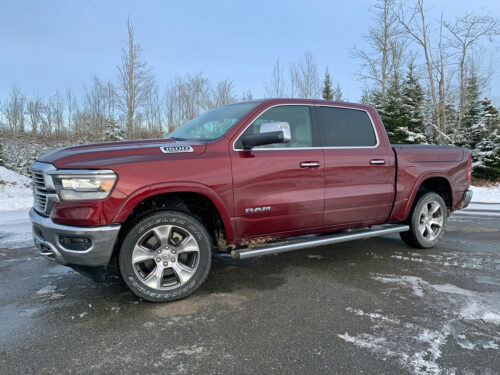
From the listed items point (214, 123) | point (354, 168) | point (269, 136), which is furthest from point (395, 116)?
point (269, 136)

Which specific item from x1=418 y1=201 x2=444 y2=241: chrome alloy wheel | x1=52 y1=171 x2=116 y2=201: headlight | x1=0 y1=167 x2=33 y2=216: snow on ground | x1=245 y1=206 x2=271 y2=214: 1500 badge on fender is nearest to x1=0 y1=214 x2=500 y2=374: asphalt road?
x1=418 y1=201 x2=444 y2=241: chrome alloy wheel

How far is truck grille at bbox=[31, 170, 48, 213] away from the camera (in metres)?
3.01

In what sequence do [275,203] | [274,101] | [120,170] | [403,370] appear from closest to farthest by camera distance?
1. [403,370]
2. [120,170]
3. [275,203]
4. [274,101]

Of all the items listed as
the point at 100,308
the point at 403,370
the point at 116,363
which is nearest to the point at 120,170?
the point at 100,308

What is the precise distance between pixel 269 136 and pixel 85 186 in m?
1.65

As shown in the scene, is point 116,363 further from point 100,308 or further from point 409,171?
point 409,171

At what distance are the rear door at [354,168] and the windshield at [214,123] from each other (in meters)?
0.96

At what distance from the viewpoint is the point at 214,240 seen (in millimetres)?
3637

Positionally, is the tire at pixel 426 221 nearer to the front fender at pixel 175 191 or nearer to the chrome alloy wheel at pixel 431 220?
the chrome alloy wheel at pixel 431 220

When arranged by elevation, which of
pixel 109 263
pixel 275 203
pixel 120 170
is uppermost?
pixel 120 170

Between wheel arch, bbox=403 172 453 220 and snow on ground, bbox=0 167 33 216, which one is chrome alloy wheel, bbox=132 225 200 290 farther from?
snow on ground, bbox=0 167 33 216

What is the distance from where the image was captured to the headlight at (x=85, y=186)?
2.77 meters

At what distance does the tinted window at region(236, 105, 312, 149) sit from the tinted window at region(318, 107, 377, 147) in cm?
21

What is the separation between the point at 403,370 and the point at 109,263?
94.5 inches
